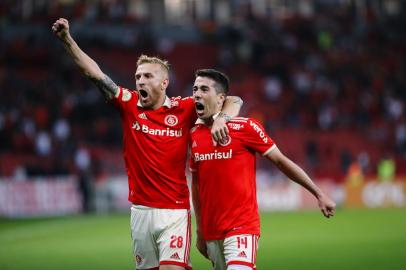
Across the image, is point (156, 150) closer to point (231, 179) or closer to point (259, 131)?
point (231, 179)

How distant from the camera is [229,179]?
665 cm

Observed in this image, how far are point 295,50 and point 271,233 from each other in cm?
1715

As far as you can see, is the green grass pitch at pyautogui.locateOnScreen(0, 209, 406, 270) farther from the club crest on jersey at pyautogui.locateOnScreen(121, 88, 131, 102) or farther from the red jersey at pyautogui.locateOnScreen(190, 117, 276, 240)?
the club crest on jersey at pyautogui.locateOnScreen(121, 88, 131, 102)

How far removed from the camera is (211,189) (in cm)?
668

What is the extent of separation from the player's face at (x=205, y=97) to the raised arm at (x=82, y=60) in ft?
2.27

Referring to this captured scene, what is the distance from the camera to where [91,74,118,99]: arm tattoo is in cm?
675

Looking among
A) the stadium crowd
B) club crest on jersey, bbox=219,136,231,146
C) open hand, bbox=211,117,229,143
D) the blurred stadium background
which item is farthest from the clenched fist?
the stadium crowd

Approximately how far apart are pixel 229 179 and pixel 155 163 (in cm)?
65

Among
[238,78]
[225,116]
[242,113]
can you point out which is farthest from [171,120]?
[238,78]

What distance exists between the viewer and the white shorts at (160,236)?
22.1 ft

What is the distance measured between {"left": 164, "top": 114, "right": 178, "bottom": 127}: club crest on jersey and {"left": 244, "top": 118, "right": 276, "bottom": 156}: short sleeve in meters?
0.63

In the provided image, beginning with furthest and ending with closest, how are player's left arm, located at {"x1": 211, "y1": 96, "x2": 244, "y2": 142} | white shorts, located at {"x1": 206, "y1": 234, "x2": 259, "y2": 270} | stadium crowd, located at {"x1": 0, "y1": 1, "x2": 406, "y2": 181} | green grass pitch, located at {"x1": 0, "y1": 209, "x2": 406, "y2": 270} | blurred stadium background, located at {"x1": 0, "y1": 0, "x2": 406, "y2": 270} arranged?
stadium crowd, located at {"x1": 0, "y1": 1, "x2": 406, "y2": 181}
blurred stadium background, located at {"x1": 0, "y1": 0, "x2": 406, "y2": 270}
green grass pitch, located at {"x1": 0, "y1": 209, "x2": 406, "y2": 270}
player's left arm, located at {"x1": 211, "y1": 96, "x2": 244, "y2": 142}
white shorts, located at {"x1": 206, "y1": 234, "x2": 259, "y2": 270}

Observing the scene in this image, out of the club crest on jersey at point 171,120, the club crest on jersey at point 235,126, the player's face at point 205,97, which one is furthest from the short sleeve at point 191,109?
the club crest on jersey at point 235,126

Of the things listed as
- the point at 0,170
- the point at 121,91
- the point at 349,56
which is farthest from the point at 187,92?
the point at 121,91
